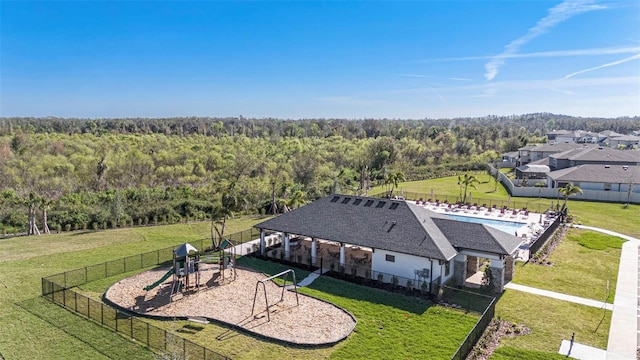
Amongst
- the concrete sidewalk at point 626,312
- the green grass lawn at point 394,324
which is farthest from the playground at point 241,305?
the concrete sidewalk at point 626,312

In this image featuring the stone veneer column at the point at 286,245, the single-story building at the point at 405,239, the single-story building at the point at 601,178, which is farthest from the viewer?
the single-story building at the point at 601,178

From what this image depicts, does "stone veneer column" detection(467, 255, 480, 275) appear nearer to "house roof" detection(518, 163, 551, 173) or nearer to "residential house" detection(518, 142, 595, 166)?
"house roof" detection(518, 163, 551, 173)

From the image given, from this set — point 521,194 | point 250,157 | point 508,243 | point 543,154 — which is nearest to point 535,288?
point 508,243

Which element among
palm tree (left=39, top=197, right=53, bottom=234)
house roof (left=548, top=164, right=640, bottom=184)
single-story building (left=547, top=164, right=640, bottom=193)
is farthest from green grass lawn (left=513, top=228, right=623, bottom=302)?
palm tree (left=39, top=197, right=53, bottom=234)

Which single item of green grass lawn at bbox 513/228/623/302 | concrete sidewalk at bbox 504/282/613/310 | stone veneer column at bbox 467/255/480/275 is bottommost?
concrete sidewalk at bbox 504/282/613/310

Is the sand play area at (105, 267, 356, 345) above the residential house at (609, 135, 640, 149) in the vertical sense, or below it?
below

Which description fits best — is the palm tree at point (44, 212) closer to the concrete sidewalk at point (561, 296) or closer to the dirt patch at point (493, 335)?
the dirt patch at point (493, 335)

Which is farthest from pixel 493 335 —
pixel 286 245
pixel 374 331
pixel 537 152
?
pixel 537 152

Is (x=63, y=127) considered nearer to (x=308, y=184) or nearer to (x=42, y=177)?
(x=42, y=177)

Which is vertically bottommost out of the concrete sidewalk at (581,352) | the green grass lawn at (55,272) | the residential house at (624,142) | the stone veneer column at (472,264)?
the green grass lawn at (55,272)
